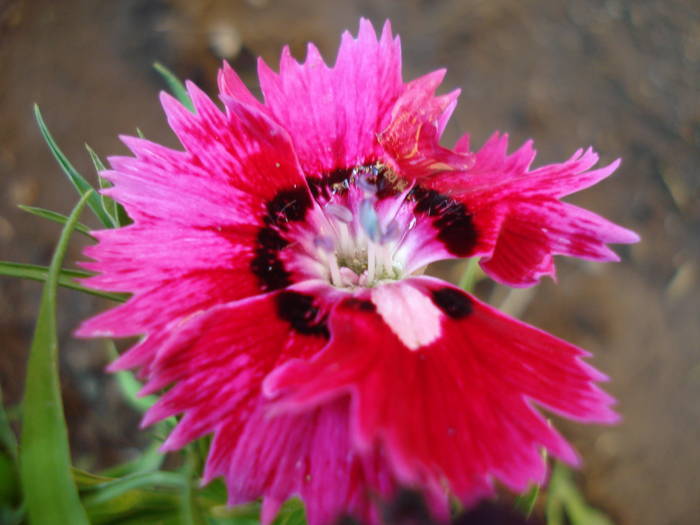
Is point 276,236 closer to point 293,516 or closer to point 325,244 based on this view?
point 325,244

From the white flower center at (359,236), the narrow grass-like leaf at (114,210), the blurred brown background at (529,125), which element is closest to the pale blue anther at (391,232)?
the white flower center at (359,236)

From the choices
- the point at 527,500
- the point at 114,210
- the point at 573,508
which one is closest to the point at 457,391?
the point at 527,500

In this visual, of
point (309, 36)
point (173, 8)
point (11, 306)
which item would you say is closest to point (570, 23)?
point (309, 36)

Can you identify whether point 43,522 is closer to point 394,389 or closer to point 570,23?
point 394,389

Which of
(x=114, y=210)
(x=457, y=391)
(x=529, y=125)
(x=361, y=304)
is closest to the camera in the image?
(x=457, y=391)

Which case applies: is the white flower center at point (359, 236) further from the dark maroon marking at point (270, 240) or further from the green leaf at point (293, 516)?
the green leaf at point (293, 516)

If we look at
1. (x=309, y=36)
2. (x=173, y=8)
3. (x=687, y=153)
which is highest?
(x=173, y=8)
